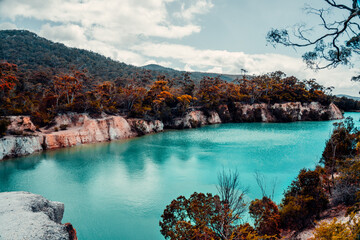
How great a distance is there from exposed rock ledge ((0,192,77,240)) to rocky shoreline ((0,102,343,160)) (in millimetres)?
17627

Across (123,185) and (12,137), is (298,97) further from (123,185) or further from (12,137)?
(12,137)

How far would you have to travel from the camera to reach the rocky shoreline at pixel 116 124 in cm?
2294

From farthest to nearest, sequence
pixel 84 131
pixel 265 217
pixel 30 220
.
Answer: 1. pixel 84 131
2. pixel 265 217
3. pixel 30 220

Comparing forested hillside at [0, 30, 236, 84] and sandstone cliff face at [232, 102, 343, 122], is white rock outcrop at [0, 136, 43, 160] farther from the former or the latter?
sandstone cliff face at [232, 102, 343, 122]

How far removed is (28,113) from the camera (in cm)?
2772

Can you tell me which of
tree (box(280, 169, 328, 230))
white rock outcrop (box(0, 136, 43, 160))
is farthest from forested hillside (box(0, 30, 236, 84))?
tree (box(280, 169, 328, 230))

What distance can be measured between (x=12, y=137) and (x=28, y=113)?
7.12 metres

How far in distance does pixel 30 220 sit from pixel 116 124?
26.4m

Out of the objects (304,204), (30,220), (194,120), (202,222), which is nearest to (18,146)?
(30,220)

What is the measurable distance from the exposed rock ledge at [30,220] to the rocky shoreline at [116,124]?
57.8 feet

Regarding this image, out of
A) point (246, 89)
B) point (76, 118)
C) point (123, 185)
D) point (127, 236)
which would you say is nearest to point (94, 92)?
point (76, 118)

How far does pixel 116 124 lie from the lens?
106 feet

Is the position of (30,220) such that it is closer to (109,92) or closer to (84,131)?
(84,131)

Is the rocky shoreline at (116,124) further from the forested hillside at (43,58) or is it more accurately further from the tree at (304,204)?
the tree at (304,204)
